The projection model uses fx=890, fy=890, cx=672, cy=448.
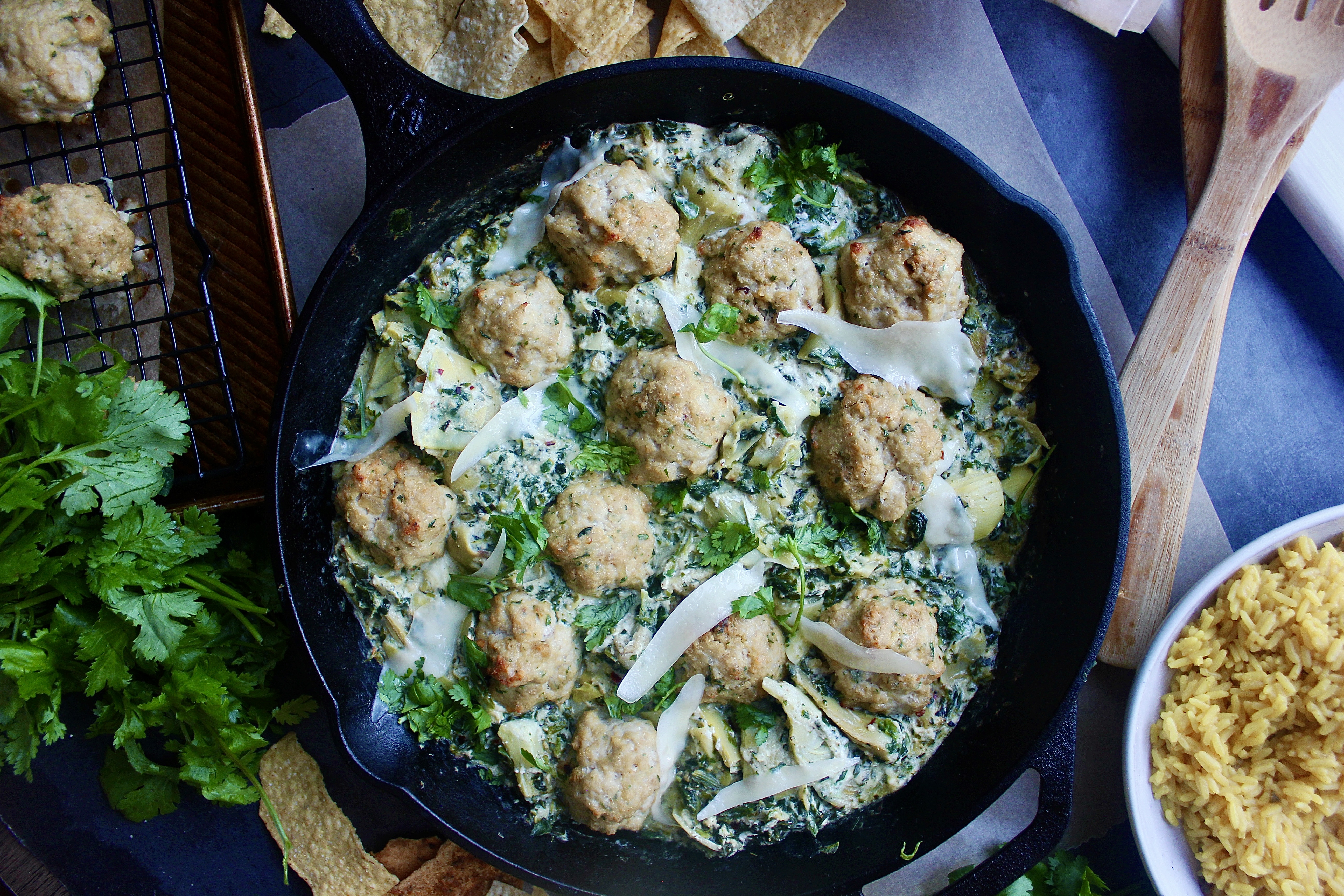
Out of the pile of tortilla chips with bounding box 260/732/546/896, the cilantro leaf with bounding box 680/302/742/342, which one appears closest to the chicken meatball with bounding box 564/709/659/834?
the pile of tortilla chips with bounding box 260/732/546/896

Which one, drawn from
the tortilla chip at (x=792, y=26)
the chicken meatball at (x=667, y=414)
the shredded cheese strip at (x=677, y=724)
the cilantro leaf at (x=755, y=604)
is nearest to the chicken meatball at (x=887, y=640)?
the cilantro leaf at (x=755, y=604)

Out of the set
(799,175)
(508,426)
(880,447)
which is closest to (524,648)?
(508,426)

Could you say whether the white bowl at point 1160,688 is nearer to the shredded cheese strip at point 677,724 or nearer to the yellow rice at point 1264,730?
the yellow rice at point 1264,730

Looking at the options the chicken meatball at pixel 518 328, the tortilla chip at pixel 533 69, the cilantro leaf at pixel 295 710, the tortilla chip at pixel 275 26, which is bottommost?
the cilantro leaf at pixel 295 710

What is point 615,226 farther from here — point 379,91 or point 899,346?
point 899,346

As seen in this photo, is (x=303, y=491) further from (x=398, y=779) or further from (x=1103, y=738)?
(x=1103, y=738)

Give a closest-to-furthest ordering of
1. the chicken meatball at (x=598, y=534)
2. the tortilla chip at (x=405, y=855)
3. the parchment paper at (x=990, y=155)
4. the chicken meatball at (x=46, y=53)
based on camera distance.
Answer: the chicken meatball at (x=598, y=534) < the chicken meatball at (x=46, y=53) < the tortilla chip at (x=405, y=855) < the parchment paper at (x=990, y=155)

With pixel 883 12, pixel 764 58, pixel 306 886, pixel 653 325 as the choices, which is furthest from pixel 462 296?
pixel 306 886

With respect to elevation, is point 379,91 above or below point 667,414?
above
